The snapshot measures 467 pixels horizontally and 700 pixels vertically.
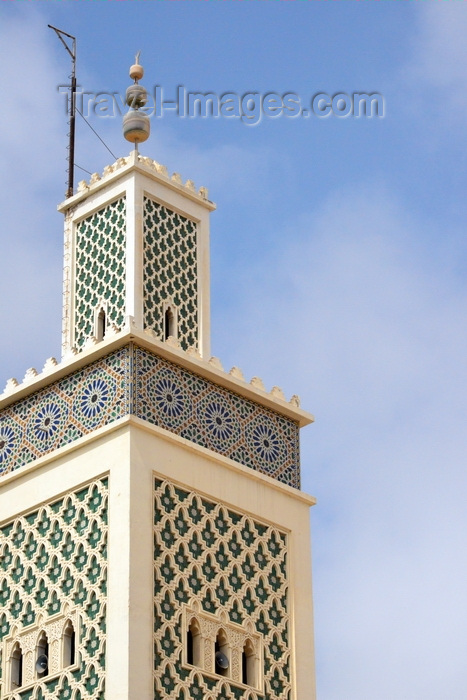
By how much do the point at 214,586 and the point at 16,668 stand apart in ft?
5.59

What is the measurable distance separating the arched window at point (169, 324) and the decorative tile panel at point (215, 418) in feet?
2.19

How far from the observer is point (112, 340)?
16078 millimetres

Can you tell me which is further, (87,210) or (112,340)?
(87,210)

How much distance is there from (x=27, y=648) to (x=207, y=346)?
124 inches

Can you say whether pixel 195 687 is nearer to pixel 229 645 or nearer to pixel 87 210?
Answer: pixel 229 645

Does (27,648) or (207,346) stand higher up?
(207,346)

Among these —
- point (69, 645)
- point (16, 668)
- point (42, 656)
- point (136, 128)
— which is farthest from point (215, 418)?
point (136, 128)

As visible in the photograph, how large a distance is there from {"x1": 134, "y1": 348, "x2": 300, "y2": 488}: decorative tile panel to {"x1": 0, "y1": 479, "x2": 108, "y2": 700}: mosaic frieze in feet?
2.65

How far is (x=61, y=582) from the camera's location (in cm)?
1566

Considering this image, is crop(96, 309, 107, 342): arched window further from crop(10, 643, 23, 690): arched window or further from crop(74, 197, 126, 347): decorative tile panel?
crop(10, 643, 23, 690): arched window

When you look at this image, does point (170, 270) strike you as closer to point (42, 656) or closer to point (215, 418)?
point (215, 418)

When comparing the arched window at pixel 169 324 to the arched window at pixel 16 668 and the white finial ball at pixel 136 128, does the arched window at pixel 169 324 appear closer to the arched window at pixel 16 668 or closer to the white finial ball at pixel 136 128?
the white finial ball at pixel 136 128

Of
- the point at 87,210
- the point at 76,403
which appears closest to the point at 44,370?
the point at 76,403

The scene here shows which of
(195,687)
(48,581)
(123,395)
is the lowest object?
(195,687)
